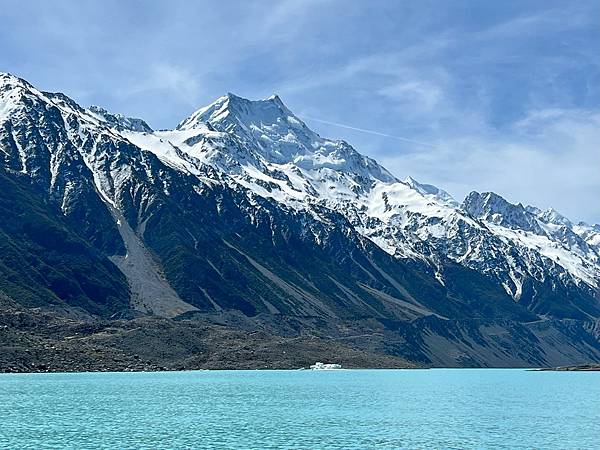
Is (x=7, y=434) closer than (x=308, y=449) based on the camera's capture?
No

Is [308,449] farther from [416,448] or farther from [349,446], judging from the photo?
[416,448]

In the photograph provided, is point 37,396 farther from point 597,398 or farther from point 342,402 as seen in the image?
point 597,398

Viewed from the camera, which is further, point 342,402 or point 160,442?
point 342,402

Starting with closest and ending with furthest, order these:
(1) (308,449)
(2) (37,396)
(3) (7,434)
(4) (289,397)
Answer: (1) (308,449) → (3) (7,434) → (2) (37,396) → (4) (289,397)

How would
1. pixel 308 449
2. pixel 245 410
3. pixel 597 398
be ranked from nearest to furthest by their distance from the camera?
pixel 308 449 → pixel 245 410 → pixel 597 398

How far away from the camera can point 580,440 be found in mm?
105312

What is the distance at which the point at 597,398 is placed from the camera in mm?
192375

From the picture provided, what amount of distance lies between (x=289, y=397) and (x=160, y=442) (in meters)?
80.0

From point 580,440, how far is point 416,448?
24.5 metres

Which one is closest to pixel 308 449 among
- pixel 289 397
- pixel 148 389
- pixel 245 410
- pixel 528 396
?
pixel 245 410

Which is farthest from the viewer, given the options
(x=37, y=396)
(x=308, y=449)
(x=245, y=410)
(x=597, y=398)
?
(x=597, y=398)

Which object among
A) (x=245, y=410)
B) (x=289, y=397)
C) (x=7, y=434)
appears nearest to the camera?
(x=7, y=434)

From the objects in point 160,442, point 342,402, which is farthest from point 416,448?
point 342,402

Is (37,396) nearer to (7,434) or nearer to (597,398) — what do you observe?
(7,434)
